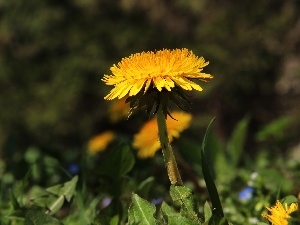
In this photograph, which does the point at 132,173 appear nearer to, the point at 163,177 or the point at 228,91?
the point at 163,177

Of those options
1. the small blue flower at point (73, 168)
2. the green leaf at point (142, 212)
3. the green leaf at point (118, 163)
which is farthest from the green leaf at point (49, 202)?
the small blue flower at point (73, 168)

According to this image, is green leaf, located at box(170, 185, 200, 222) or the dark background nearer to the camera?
green leaf, located at box(170, 185, 200, 222)

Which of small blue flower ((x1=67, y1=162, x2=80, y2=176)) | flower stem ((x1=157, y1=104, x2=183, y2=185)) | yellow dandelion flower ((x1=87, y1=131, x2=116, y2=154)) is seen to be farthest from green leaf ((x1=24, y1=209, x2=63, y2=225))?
yellow dandelion flower ((x1=87, y1=131, x2=116, y2=154))

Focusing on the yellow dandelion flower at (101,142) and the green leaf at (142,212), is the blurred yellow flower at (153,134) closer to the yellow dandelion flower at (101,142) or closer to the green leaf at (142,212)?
the yellow dandelion flower at (101,142)

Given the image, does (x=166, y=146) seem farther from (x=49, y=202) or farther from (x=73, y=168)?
(x=73, y=168)

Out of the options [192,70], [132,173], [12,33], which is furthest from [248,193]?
[12,33]

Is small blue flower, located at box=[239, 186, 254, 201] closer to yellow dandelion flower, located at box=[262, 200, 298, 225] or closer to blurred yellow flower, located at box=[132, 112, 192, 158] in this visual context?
blurred yellow flower, located at box=[132, 112, 192, 158]

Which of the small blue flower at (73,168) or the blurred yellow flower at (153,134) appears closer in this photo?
the blurred yellow flower at (153,134)
